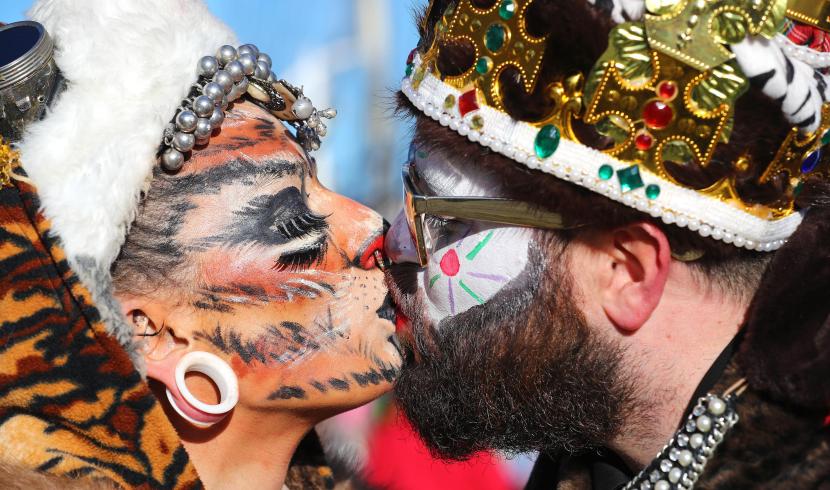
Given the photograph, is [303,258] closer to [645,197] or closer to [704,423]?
[645,197]

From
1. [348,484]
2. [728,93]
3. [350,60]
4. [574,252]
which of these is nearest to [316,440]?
[348,484]

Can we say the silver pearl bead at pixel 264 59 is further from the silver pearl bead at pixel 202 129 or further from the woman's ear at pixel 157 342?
the woman's ear at pixel 157 342

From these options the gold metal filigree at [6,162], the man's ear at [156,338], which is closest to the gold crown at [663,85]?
the man's ear at [156,338]

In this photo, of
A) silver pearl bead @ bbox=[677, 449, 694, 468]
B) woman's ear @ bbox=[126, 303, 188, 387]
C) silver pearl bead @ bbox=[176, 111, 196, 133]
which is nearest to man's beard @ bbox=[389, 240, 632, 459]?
silver pearl bead @ bbox=[677, 449, 694, 468]

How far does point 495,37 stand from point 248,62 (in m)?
0.90

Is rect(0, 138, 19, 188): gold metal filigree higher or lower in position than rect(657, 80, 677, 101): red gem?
lower

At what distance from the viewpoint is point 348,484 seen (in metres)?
3.44

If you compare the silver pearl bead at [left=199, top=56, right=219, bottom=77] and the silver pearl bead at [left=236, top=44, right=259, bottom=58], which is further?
the silver pearl bead at [left=236, top=44, right=259, bottom=58]

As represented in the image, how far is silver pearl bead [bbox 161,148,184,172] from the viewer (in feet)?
8.21

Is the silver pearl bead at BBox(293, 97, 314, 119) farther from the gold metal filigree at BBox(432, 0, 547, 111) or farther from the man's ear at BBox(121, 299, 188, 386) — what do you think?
the man's ear at BBox(121, 299, 188, 386)

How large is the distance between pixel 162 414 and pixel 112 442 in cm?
15

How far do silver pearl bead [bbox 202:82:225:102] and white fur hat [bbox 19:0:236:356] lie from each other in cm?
5

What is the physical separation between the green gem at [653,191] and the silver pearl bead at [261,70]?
4.46 feet

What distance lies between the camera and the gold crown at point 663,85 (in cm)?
194
